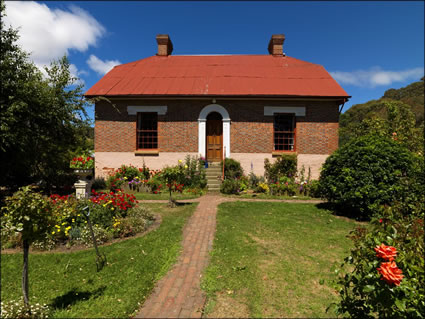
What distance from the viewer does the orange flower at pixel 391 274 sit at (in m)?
1.65

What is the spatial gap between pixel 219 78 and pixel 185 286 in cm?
1154

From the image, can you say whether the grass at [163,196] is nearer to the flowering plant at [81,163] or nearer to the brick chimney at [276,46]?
the flowering plant at [81,163]

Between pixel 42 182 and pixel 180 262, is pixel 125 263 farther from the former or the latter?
pixel 42 182

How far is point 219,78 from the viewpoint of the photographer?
12.7 m

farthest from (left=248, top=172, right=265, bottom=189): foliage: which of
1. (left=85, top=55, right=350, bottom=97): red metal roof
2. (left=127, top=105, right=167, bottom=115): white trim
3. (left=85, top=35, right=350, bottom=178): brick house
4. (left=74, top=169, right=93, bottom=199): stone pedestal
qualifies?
(left=74, top=169, right=93, bottom=199): stone pedestal

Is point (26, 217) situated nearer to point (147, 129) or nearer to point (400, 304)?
point (400, 304)

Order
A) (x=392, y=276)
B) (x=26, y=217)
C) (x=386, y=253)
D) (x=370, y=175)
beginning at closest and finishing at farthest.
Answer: (x=392, y=276)
(x=386, y=253)
(x=26, y=217)
(x=370, y=175)

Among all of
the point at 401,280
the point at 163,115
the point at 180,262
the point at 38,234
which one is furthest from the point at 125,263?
the point at 163,115

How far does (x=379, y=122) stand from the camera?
12625 mm

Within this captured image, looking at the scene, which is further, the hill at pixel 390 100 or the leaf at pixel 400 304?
the hill at pixel 390 100

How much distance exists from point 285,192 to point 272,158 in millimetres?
2135

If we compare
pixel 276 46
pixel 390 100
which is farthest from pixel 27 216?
pixel 390 100

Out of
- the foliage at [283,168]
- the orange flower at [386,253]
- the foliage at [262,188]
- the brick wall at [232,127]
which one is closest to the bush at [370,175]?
the foliage at [262,188]

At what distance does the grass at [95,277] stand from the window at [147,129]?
7846 millimetres
